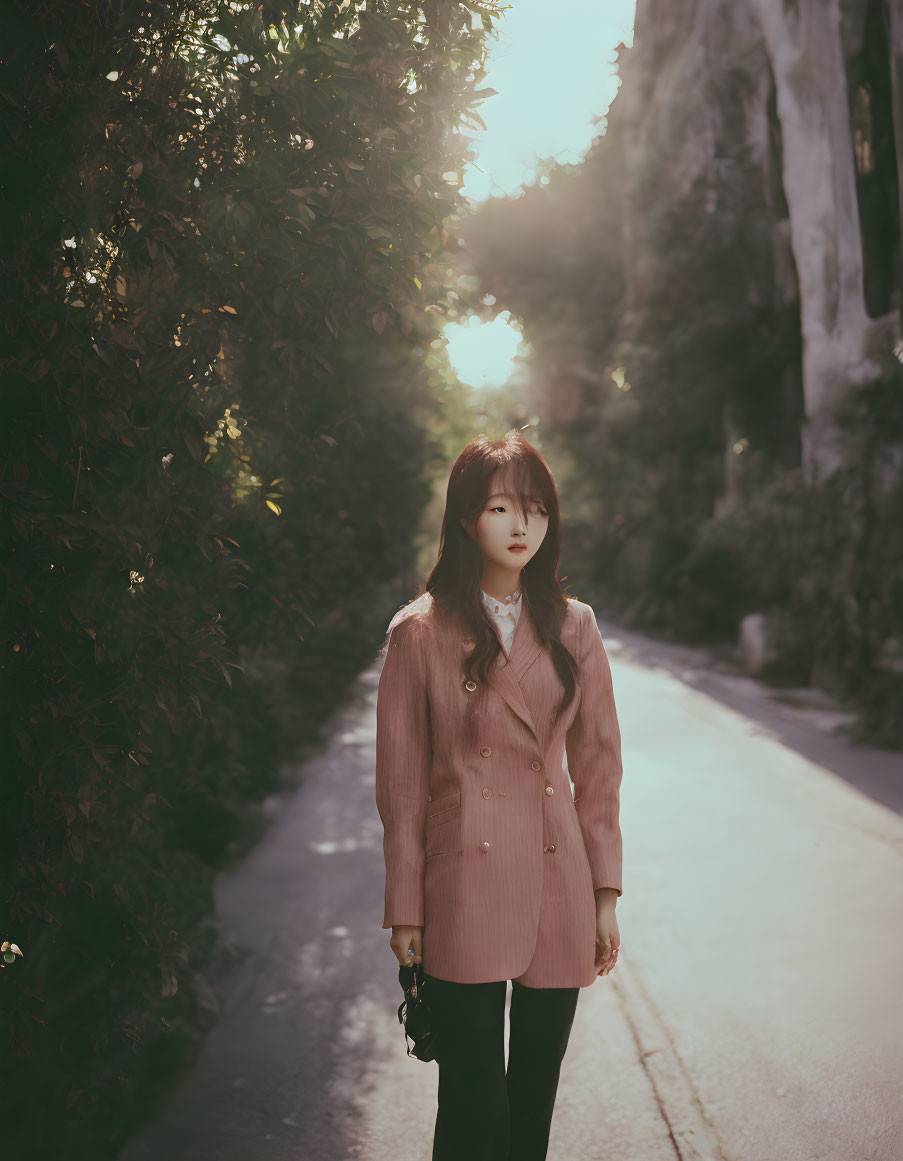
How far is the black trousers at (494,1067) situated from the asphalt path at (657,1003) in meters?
1.25

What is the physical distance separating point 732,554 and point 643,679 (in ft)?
20.0

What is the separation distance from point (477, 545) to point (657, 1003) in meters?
3.07

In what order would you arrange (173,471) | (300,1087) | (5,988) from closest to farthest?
(5,988) < (173,471) < (300,1087)

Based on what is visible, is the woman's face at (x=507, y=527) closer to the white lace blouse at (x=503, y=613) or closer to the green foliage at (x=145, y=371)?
the white lace blouse at (x=503, y=613)

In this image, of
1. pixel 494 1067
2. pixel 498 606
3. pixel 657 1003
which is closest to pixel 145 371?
pixel 498 606

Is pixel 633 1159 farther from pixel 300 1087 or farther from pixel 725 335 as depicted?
pixel 725 335

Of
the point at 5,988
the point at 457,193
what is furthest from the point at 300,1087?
the point at 457,193

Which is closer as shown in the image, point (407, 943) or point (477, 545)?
point (407, 943)

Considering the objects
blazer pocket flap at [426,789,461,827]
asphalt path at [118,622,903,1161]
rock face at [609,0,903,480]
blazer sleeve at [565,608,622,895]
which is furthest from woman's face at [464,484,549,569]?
rock face at [609,0,903,480]

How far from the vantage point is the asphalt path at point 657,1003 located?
11.9ft

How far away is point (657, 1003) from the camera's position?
184 inches

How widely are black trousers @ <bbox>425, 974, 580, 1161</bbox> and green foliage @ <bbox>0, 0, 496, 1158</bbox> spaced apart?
99 centimetres

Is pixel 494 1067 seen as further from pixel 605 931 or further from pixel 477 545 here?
pixel 477 545

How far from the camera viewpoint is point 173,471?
2.89m
